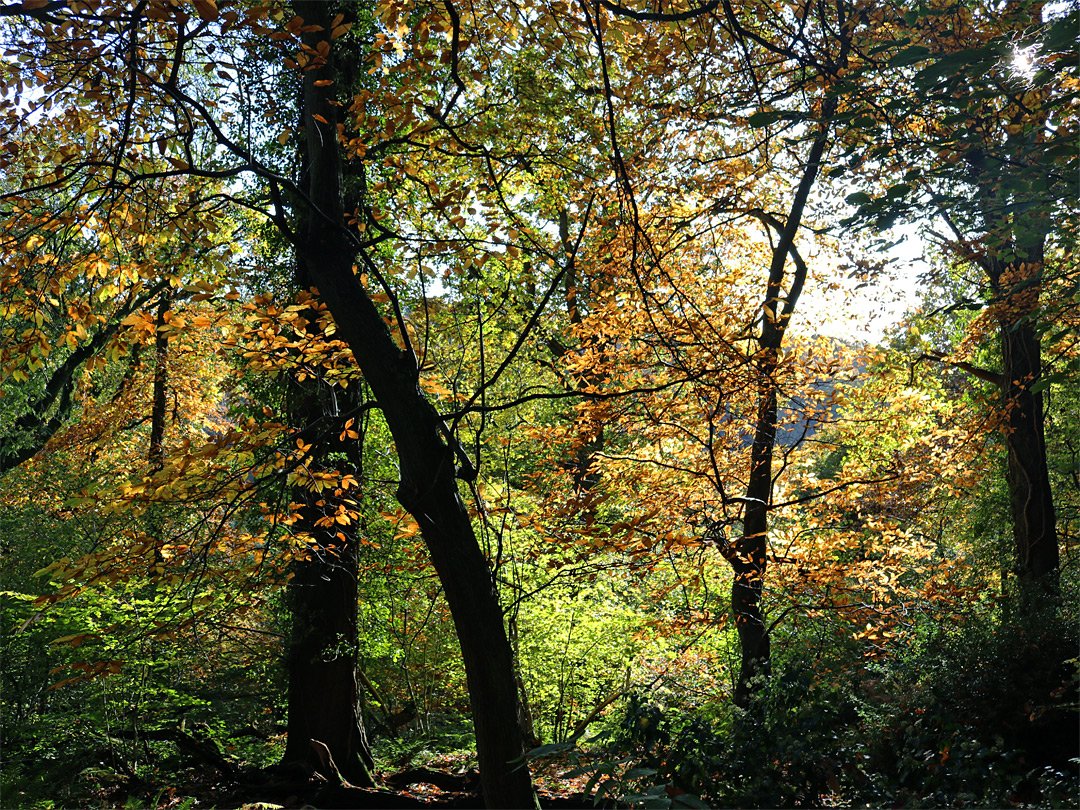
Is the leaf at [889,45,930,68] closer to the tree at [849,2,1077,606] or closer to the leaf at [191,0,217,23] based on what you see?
the tree at [849,2,1077,606]

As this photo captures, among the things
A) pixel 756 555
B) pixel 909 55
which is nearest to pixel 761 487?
pixel 756 555

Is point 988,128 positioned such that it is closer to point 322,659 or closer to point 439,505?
point 439,505

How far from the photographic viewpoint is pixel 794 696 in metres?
4.55

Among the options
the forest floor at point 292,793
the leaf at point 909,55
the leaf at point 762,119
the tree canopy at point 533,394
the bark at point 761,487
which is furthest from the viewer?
the bark at point 761,487

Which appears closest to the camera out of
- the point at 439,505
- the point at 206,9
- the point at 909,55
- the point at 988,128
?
the point at 206,9

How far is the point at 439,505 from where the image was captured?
2729mm

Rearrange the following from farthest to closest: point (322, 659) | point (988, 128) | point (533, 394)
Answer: point (322, 659)
point (533, 394)
point (988, 128)

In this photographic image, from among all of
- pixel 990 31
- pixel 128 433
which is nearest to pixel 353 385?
pixel 990 31

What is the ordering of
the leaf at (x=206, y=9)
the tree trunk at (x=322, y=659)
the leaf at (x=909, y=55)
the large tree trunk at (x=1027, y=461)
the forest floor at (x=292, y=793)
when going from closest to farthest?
the leaf at (x=206, y=9), the leaf at (x=909, y=55), the forest floor at (x=292, y=793), the tree trunk at (x=322, y=659), the large tree trunk at (x=1027, y=461)

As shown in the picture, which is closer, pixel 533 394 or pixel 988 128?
pixel 988 128

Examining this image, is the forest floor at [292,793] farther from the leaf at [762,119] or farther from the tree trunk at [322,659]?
the leaf at [762,119]

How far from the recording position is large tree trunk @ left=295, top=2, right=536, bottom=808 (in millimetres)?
2672

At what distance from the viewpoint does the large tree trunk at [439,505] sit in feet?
8.77

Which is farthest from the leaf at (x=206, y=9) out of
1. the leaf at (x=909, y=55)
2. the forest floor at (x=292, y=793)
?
the forest floor at (x=292, y=793)
